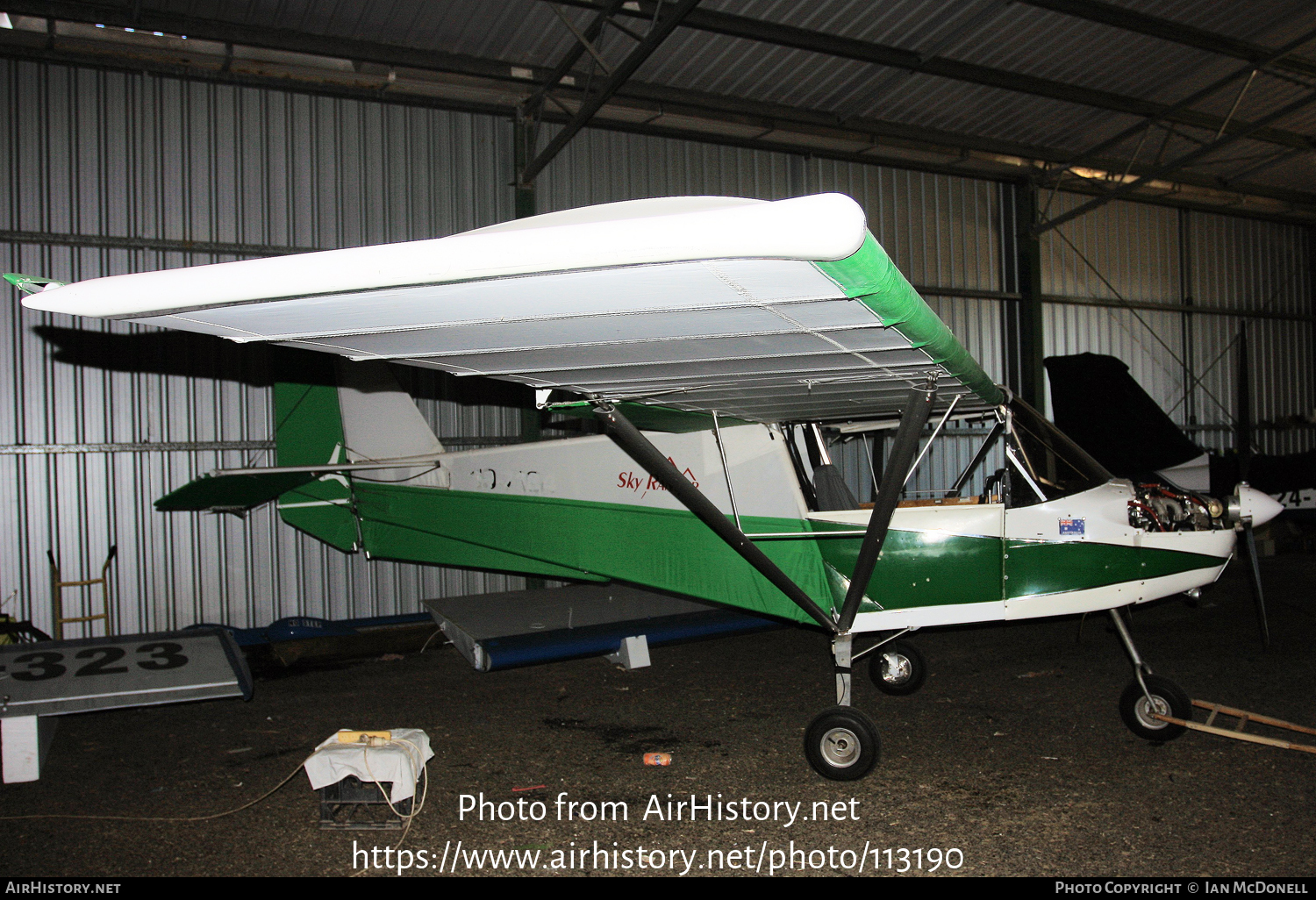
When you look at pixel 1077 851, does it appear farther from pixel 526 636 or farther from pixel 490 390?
pixel 490 390

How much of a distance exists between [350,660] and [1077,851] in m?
6.69

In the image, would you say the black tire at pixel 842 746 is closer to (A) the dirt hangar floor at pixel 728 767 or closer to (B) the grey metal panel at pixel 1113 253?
(A) the dirt hangar floor at pixel 728 767

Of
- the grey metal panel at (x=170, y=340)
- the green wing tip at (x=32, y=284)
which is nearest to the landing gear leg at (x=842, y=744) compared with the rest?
the green wing tip at (x=32, y=284)

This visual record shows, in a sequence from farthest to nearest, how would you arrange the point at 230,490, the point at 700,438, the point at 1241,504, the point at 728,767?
the point at 230,490
the point at 700,438
the point at 1241,504
the point at 728,767

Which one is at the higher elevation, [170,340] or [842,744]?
[170,340]

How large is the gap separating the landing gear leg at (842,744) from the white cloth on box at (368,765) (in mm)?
2103

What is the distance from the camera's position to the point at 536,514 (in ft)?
21.1

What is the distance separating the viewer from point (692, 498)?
4.31m

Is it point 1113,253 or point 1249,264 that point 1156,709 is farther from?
point 1249,264

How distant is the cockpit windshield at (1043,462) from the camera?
497 centimetres

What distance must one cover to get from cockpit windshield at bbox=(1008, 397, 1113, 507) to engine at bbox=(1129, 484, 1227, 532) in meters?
0.25

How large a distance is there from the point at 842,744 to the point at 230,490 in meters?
5.37

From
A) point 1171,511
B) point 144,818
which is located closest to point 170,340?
point 144,818

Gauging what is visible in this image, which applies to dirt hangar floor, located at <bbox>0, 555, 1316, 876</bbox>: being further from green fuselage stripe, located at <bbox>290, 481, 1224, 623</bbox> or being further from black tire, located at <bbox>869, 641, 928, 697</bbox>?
green fuselage stripe, located at <bbox>290, 481, 1224, 623</bbox>
